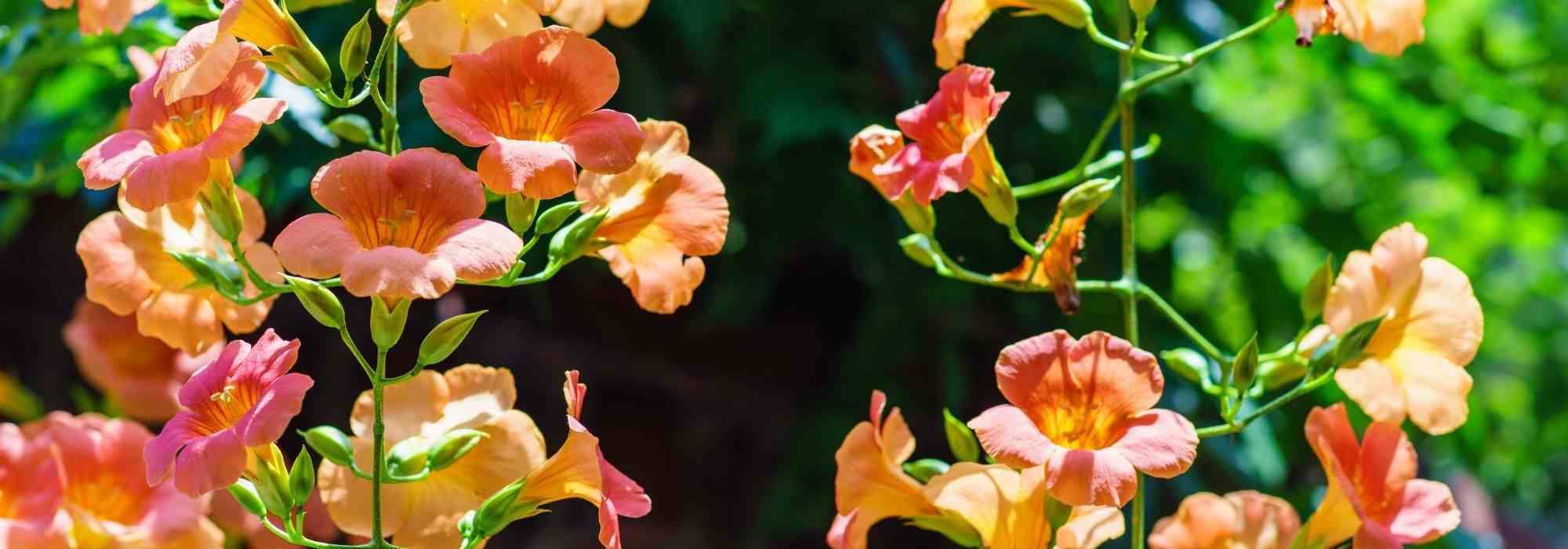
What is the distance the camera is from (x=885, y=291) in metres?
1.39

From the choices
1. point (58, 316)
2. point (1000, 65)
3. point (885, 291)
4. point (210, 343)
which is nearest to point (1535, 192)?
point (1000, 65)

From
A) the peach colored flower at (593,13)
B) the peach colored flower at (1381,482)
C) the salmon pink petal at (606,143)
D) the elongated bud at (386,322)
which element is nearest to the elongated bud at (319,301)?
the elongated bud at (386,322)

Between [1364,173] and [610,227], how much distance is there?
1701 mm

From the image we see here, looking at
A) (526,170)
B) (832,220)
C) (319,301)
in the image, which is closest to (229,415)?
(319,301)

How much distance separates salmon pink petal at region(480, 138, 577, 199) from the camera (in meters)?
0.59

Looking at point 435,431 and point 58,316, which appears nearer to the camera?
point 435,431

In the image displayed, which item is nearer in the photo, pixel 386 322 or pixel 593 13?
pixel 386 322

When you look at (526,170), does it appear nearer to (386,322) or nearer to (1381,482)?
(386,322)

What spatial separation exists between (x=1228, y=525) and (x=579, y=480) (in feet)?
1.11

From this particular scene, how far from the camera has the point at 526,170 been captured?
1.92 ft

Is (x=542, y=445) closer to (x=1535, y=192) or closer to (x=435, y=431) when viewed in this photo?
(x=435, y=431)

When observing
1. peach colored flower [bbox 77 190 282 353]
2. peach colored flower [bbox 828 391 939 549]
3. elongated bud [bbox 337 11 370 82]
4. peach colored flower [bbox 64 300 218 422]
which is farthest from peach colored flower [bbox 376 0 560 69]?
peach colored flower [bbox 64 300 218 422]

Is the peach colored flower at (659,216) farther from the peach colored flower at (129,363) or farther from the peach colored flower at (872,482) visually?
the peach colored flower at (129,363)

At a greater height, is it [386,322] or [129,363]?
[386,322]
